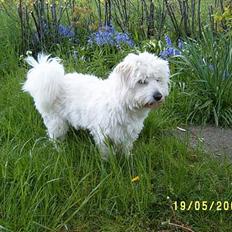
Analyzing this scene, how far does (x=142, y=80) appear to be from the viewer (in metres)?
3.57

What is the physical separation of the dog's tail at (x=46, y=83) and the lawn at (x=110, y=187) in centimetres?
36

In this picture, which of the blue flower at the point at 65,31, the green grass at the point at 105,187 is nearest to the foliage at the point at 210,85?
the green grass at the point at 105,187

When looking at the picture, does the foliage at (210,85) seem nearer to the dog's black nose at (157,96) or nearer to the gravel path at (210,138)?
the gravel path at (210,138)

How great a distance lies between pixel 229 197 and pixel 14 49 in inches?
155

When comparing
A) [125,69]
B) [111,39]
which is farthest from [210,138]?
[111,39]

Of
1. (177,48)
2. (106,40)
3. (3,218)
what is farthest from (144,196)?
(106,40)

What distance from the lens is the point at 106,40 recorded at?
6090 millimetres

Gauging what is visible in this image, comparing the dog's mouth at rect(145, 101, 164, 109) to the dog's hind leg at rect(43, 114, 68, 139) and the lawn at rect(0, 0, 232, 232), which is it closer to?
the lawn at rect(0, 0, 232, 232)

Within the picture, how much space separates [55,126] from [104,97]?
26.9 inches

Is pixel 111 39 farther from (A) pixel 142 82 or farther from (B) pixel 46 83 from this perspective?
(A) pixel 142 82

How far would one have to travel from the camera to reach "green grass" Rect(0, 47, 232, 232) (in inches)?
126

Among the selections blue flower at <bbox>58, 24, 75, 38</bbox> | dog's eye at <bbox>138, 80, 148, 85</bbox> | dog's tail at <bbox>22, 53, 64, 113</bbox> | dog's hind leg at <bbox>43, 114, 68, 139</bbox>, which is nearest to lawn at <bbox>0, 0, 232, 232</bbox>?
dog's hind leg at <bbox>43, 114, 68, 139</bbox>

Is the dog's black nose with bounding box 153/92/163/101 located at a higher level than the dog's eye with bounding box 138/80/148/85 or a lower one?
lower
